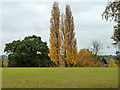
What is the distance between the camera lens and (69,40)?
25438 millimetres

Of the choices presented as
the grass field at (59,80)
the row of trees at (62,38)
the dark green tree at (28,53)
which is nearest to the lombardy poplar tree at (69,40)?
the row of trees at (62,38)

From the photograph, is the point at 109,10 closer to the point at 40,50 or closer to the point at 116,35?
the point at 116,35

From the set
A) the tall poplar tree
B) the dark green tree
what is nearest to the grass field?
the tall poplar tree

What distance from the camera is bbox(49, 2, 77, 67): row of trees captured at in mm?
25047

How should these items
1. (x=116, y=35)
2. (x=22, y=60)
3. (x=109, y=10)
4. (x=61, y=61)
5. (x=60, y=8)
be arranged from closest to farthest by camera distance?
(x=116, y=35), (x=109, y=10), (x=61, y=61), (x=60, y=8), (x=22, y=60)

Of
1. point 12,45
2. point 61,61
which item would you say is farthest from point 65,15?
point 12,45

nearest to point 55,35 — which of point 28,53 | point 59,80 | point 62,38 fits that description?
point 62,38

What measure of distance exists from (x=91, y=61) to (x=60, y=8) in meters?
11.4

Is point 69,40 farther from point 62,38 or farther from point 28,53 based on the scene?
point 28,53

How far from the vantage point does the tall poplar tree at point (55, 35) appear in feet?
82.2

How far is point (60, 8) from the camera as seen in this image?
2708 cm

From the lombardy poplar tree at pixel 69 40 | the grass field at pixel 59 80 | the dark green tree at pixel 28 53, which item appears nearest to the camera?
the grass field at pixel 59 80

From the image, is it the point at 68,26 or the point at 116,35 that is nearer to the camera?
the point at 116,35

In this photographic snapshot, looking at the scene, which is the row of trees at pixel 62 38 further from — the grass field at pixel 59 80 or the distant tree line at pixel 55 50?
the grass field at pixel 59 80
